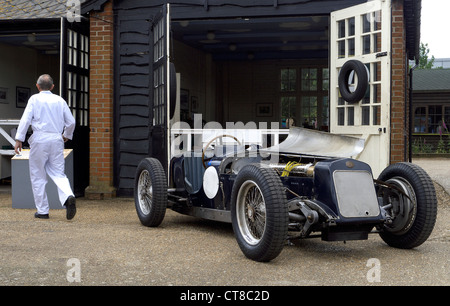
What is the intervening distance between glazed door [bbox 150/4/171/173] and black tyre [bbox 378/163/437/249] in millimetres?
3428

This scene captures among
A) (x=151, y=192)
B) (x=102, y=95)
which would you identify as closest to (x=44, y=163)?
(x=151, y=192)

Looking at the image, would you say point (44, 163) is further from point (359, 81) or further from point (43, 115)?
point (359, 81)

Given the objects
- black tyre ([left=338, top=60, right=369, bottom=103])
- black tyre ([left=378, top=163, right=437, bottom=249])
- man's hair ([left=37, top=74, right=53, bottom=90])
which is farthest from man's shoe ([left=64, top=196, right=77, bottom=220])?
black tyre ([left=338, top=60, right=369, bottom=103])

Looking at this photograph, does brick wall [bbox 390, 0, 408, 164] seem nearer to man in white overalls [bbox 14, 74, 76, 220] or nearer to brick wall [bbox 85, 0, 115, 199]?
brick wall [bbox 85, 0, 115, 199]

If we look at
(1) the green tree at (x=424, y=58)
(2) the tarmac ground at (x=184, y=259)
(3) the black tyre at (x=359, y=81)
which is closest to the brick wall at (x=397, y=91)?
(3) the black tyre at (x=359, y=81)

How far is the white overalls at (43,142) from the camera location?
672cm

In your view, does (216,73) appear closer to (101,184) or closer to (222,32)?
(222,32)

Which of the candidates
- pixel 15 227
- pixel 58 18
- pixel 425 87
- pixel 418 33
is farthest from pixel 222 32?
pixel 425 87

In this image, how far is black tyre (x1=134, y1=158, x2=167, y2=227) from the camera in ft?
19.7

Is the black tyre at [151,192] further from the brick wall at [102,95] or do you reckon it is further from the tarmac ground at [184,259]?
the brick wall at [102,95]

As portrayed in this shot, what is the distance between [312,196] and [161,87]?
4008mm

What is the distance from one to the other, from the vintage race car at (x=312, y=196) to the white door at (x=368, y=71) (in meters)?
2.45

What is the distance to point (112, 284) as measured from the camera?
12.4 feet
